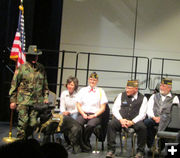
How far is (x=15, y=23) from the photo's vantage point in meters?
7.07

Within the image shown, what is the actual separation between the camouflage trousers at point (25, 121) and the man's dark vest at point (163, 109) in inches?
71.9

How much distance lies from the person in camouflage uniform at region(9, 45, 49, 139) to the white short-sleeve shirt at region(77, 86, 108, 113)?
723 millimetres

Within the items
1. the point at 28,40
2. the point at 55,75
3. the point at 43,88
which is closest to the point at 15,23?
the point at 28,40

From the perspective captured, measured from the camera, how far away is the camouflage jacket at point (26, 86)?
4641mm

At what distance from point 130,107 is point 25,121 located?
62.1 inches

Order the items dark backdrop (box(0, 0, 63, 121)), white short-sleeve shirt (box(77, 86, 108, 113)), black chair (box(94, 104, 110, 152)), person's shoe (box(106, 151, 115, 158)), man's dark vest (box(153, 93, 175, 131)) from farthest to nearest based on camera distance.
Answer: dark backdrop (box(0, 0, 63, 121)) → white short-sleeve shirt (box(77, 86, 108, 113)) → black chair (box(94, 104, 110, 152)) → man's dark vest (box(153, 93, 175, 131)) → person's shoe (box(106, 151, 115, 158))

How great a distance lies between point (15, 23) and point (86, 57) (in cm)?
187

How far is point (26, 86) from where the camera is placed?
15.3ft

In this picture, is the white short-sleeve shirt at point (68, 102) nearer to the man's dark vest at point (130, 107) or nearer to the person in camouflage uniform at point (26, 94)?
the person in camouflage uniform at point (26, 94)

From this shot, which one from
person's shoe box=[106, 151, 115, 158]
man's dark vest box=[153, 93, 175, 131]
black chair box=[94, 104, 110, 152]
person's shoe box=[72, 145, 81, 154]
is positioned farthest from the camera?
black chair box=[94, 104, 110, 152]

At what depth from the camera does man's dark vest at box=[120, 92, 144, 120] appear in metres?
4.89

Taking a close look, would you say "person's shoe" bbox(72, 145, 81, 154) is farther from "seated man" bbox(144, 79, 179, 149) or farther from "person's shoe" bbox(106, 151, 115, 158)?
"seated man" bbox(144, 79, 179, 149)

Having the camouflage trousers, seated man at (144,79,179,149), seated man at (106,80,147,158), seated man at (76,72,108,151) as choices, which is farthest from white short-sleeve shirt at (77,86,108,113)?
the camouflage trousers

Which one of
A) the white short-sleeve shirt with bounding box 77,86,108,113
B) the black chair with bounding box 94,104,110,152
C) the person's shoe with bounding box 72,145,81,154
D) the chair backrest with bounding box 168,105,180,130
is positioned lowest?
the person's shoe with bounding box 72,145,81,154
